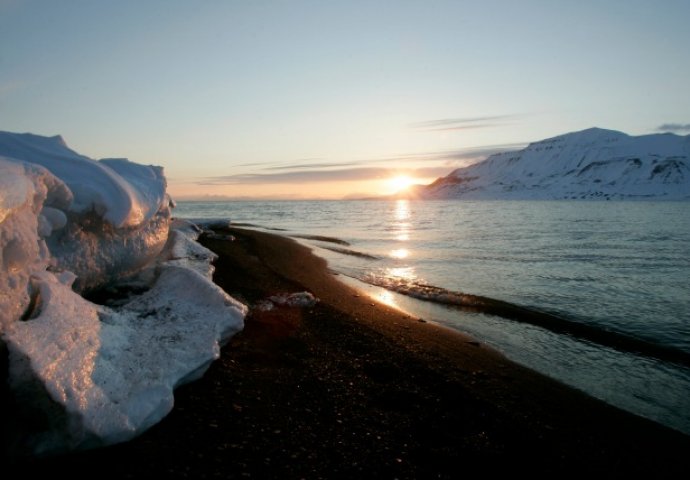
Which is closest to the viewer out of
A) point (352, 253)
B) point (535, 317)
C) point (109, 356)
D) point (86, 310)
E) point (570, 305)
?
point (109, 356)

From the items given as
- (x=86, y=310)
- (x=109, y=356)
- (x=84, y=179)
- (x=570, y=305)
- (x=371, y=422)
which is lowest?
(x=570, y=305)

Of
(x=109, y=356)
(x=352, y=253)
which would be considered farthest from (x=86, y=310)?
(x=352, y=253)

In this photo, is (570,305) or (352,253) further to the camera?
(352,253)

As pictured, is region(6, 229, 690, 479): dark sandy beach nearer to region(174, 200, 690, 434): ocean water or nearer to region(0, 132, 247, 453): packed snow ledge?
region(0, 132, 247, 453): packed snow ledge

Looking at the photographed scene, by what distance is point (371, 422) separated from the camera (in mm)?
4004

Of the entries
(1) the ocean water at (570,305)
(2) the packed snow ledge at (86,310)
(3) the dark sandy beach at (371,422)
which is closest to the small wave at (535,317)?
(1) the ocean water at (570,305)

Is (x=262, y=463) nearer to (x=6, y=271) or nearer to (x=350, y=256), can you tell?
(x=6, y=271)

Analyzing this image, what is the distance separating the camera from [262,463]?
322 centimetres

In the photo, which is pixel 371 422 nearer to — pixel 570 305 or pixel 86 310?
pixel 86 310

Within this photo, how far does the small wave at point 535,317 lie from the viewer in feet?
24.0

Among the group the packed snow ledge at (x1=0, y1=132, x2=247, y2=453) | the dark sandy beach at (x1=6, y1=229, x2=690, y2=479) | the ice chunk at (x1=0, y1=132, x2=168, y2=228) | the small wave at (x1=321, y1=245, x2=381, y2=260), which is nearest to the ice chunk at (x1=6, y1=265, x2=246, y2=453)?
the packed snow ledge at (x1=0, y1=132, x2=247, y2=453)

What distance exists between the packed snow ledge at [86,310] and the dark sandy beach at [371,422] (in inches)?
9.6

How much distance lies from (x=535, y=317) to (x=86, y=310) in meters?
8.27

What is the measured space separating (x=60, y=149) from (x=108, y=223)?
1.58m
